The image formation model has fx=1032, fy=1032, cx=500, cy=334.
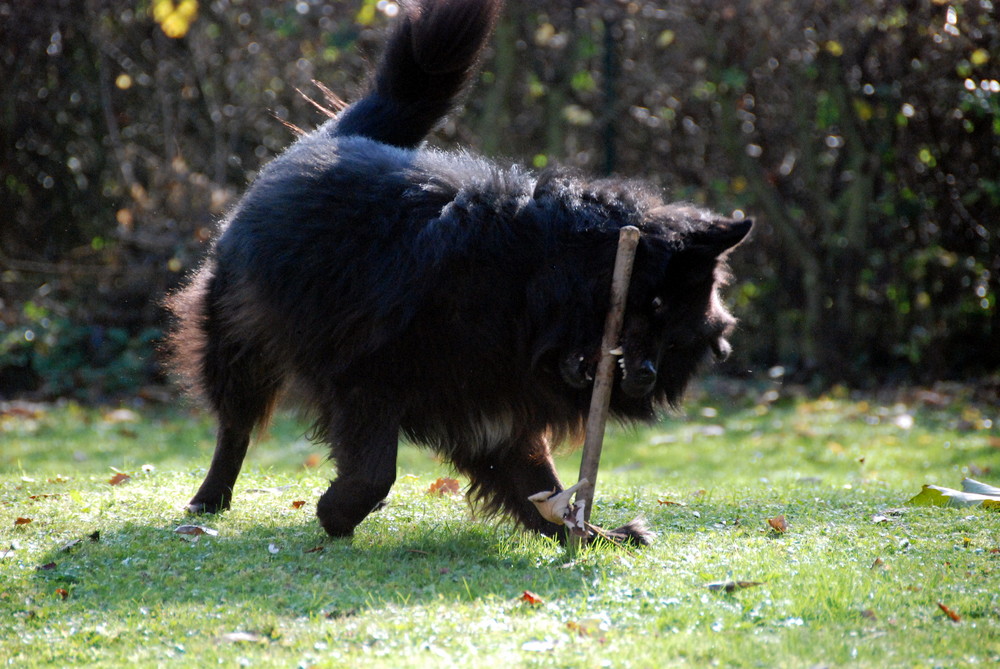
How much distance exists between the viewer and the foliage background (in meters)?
9.27

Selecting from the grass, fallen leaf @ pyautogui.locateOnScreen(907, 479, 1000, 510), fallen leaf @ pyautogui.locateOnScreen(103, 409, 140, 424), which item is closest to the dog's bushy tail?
the grass

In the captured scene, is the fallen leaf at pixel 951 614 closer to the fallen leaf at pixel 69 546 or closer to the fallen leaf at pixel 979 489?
the fallen leaf at pixel 979 489

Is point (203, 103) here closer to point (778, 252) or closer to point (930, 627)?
point (778, 252)

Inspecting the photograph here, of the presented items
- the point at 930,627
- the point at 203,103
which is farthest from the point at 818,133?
the point at 930,627

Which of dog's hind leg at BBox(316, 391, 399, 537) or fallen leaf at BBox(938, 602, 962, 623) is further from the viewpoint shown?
dog's hind leg at BBox(316, 391, 399, 537)

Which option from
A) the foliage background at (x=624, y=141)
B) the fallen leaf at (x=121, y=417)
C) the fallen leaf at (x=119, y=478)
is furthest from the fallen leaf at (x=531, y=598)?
the foliage background at (x=624, y=141)

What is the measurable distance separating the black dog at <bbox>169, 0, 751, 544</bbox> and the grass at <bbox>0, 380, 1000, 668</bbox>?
1.21 ft

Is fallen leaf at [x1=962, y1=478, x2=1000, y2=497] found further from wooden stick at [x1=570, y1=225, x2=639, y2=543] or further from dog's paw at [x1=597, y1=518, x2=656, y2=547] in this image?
wooden stick at [x1=570, y1=225, x2=639, y2=543]

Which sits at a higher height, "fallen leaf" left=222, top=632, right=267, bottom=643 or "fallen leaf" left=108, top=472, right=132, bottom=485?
"fallen leaf" left=222, top=632, right=267, bottom=643

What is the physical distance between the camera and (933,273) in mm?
9422

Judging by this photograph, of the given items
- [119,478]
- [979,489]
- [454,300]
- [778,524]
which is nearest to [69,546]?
[119,478]

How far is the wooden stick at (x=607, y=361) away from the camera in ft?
11.4

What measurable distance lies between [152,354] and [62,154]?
2.24 metres

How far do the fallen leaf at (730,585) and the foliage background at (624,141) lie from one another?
6770 millimetres
